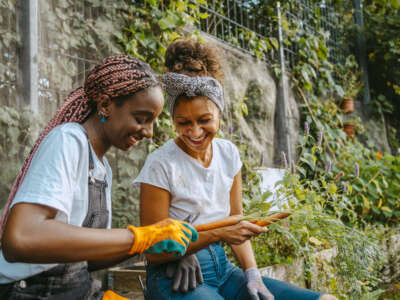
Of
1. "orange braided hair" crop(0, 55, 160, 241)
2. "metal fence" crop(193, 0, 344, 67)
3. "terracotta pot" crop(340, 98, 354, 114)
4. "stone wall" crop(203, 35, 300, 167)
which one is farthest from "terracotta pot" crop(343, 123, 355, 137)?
"orange braided hair" crop(0, 55, 160, 241)

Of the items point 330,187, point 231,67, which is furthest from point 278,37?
point 330,187

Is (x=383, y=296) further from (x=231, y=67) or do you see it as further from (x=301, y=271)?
(x=231, y=67)

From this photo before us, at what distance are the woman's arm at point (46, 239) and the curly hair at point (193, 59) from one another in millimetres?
958

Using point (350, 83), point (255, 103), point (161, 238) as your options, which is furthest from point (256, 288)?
point (350, 83)

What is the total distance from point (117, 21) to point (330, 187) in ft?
7.02

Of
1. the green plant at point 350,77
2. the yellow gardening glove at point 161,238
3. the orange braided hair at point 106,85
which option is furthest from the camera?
the green plant at point 350,77

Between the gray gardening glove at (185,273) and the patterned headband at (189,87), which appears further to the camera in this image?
the patterned headband at (189,87)

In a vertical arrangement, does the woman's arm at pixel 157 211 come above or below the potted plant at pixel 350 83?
below

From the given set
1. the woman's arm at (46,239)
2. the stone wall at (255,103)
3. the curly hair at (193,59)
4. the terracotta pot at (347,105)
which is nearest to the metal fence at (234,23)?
the stone wall at (255,103)

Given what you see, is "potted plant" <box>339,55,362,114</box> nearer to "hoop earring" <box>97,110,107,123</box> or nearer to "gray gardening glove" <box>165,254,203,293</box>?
"gray gardening glove" <box>165,254,203,293</box>

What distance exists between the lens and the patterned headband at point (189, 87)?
1.65 meters

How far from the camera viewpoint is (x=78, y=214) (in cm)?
120

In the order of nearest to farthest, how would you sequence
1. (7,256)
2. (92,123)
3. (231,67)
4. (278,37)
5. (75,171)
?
(7,256) → (75,171) → (92,123) → (231,67) → (278,37)

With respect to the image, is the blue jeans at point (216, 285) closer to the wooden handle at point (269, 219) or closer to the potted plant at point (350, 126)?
the wooden handle at point (269, 219)
